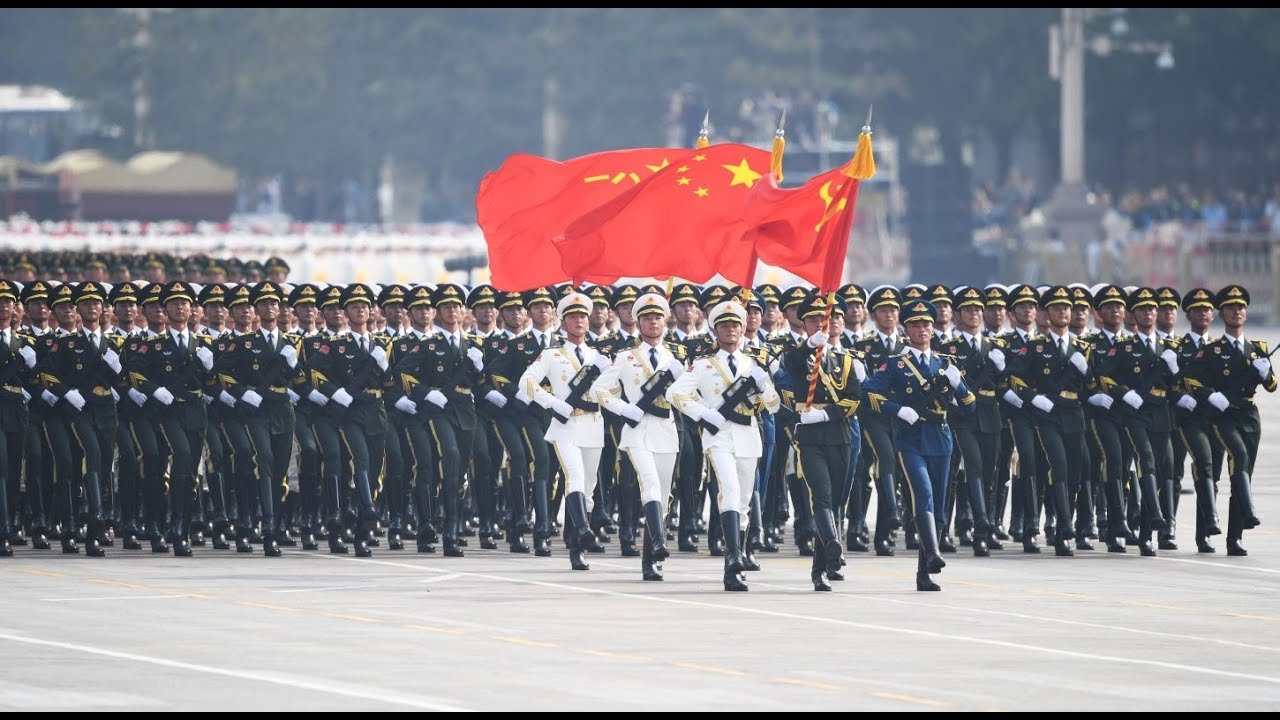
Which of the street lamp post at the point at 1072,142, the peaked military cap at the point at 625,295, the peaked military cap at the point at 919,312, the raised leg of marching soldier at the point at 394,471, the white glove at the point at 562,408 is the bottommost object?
the raised leg of marching soldier at the point at 394,471

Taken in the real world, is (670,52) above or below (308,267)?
above

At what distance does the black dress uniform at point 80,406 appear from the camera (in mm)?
19422

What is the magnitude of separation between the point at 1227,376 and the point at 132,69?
75.4 meters

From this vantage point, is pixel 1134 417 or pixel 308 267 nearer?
pixel 1134 417

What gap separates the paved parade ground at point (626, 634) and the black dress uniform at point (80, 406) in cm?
58

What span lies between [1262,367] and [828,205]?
3.15 metres

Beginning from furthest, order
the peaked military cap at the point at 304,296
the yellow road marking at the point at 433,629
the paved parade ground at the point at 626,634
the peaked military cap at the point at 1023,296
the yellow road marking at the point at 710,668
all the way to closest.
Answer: the peaked military cap at the point at 304,296, the peaked military cap at the point at 1023,296, the yellow road marking at the point at 433,629, the yellow road marking at the point at 710,668, the paved parade ground at the point at 626,634

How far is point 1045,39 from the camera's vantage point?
225ft

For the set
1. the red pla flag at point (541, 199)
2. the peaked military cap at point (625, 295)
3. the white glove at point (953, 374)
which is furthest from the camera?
the red pla flag at point (541, 199)

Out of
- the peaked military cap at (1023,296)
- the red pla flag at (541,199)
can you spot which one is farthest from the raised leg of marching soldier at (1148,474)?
the red pla flag at (541,199)

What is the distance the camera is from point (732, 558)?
17312 mm

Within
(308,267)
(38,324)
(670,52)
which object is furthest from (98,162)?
(38,324)

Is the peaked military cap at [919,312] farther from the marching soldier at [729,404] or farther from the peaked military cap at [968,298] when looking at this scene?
the marching soldier at [729,404]

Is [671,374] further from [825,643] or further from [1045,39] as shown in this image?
[1045,39]
